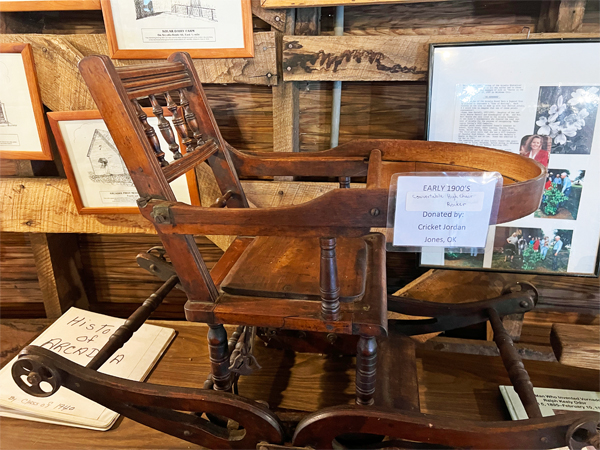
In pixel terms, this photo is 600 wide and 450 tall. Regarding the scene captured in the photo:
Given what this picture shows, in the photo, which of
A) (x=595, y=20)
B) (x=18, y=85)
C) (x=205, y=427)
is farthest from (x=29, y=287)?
(x=595, y=20)

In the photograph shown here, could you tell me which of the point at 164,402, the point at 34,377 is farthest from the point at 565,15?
the point at 34,377

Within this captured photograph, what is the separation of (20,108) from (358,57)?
1044mm

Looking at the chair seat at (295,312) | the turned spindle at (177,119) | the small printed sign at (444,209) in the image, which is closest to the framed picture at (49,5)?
the turned spindle at (177,119)

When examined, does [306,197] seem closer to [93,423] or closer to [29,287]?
[93,423]

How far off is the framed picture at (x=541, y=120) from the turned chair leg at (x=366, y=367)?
0.62 m

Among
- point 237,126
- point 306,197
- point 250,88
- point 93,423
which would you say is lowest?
point 93,423

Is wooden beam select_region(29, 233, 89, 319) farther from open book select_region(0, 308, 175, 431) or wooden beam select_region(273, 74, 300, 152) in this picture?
wooden beam select_region(273, 74, 300, 152)

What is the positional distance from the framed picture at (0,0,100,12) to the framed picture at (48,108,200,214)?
285 millimetres

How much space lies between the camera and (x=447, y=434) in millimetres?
792

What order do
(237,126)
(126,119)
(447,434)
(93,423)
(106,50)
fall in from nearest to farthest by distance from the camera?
(126,119) → (447,434) → (93,423) → (106,50) → (237,126)

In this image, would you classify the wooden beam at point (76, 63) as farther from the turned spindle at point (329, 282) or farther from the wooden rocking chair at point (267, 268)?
the turned spindle at point (329, 282)

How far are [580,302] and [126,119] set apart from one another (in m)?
1.41

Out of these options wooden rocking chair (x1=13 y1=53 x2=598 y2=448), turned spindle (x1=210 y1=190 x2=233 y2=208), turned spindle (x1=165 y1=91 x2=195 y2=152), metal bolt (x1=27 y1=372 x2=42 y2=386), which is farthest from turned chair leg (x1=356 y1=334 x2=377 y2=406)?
metal bolt (x1=27 y1=372 x2=42 y2=386)

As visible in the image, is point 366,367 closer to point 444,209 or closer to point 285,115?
point 444,209
